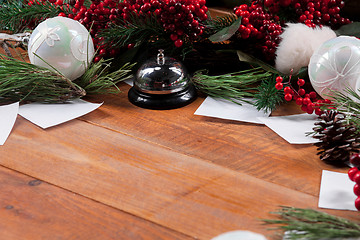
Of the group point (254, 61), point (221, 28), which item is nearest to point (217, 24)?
point (221, 28)

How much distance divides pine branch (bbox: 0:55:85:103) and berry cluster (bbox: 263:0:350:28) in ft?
1.52

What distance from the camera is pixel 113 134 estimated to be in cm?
78

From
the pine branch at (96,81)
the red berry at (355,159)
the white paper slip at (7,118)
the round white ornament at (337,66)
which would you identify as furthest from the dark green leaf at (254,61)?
the white paper slip at (7,118)

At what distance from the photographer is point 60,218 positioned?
553 millimetres

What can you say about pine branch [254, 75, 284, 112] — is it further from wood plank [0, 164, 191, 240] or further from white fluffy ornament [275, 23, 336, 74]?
wood plank [0, 164, 191, 240]

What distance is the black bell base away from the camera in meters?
0.87

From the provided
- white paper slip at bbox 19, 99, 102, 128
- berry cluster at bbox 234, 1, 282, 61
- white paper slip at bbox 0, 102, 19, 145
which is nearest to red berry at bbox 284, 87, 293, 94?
berry cluster at bbox 234, 1, 282, 61

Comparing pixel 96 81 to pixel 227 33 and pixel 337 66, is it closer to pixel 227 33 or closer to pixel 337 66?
pixel 227 33

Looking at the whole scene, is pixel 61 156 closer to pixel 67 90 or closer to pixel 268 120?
pixel 67 90

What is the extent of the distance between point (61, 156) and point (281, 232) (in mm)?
369

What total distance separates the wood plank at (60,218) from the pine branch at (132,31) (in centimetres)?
45

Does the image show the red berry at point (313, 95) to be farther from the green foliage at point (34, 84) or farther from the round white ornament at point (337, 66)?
the green foliage at point (34, 84)

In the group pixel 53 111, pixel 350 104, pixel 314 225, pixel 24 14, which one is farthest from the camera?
pixel 24 14

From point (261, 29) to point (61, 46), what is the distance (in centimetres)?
42
